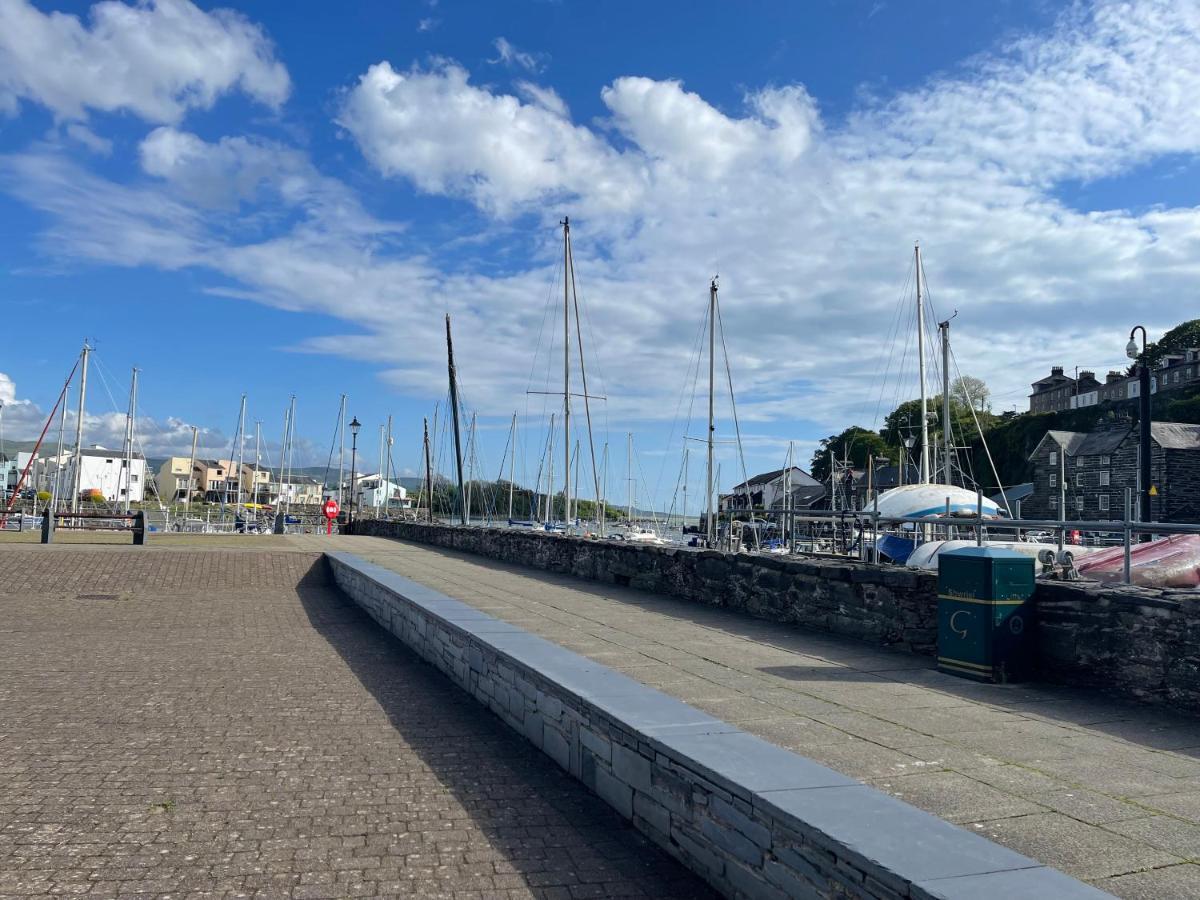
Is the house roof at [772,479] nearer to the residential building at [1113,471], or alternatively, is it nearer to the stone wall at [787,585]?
the residential building at [1113,471]

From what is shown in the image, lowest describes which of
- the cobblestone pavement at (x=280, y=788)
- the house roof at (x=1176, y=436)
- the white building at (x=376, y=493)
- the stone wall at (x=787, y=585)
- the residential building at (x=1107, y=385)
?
the cobblestone pavement at (x=280, y=788)

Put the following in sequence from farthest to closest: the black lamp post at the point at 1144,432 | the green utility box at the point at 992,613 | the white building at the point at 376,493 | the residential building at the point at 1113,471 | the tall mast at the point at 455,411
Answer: the white building at the point at 376,493 < the residential building at the point at 1113,471 < the tall mast at the point at 455,411 < the black lamp post at the point at 1144,432 < the green utility box at the point at 992,613

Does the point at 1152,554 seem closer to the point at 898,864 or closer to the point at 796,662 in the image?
the point at 796,662

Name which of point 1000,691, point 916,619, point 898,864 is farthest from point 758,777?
point 916,619

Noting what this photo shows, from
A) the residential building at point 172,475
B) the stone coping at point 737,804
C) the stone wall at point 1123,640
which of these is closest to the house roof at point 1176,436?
the stone wall at point 1123,640

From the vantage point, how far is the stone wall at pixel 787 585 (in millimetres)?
8289

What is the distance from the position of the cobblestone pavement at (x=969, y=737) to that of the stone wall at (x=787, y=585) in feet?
0.92

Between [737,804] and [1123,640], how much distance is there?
3.90 m

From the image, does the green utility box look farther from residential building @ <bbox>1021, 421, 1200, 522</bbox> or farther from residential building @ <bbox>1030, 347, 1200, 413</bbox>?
residential building @ <bbox>1030, 347, 1200, 413</bbox>

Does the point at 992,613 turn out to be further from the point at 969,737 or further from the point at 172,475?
the point at 172,475

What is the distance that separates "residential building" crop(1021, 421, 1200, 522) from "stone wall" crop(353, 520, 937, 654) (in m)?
52.5

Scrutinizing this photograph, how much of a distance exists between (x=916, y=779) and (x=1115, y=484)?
3043 inches

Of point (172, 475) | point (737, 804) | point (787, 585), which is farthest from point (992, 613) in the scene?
point (172, 475)

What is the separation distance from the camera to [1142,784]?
14.8ft
